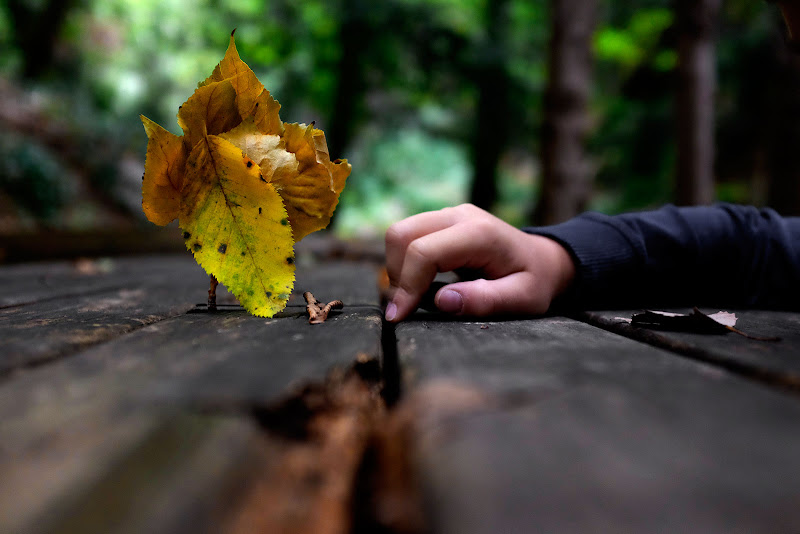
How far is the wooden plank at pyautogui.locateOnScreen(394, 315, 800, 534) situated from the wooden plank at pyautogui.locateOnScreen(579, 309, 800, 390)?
0.03 meters

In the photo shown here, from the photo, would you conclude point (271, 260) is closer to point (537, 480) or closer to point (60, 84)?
point (537, 480)

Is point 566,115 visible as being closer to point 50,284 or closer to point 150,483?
point 50,284

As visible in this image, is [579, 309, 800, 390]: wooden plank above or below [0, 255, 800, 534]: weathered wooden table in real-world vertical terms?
below

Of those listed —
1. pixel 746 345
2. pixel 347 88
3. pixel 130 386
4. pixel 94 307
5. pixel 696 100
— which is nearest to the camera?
pixel 130 386

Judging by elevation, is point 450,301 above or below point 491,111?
below

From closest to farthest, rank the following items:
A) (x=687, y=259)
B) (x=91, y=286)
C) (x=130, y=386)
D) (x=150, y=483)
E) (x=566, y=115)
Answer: (x=150, y=483) → (x=130, y=386) → (x=687, y=259) → (x=91, y=286) → (x=566, y=115)

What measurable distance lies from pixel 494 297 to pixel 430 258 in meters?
0.14

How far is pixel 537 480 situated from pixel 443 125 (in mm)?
9841

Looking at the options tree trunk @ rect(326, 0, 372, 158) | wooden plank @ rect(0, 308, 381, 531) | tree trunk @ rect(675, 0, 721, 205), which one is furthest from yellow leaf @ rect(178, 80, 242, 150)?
tree trunk @ rect(326, 0, 372, 158)

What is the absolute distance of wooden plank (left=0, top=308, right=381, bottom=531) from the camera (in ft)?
1.13

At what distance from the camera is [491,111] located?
705cm

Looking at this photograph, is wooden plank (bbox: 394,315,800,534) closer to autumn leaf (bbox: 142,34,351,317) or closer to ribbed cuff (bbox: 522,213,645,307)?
autumn leaf (bbox: 142,34,351,317)

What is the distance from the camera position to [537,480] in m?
0.31

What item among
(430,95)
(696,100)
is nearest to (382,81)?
(430,95)
